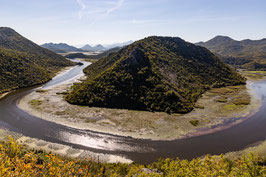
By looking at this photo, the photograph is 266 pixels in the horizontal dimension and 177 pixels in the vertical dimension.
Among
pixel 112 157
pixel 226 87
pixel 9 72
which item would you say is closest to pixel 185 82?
pixel 226 87

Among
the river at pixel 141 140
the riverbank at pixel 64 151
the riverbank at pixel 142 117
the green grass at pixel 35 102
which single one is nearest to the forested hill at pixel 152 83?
the riverbank at pixel 142 117

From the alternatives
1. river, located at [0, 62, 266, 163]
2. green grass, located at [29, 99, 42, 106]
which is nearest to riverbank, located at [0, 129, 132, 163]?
river, located at [0, 62, 266, 163]

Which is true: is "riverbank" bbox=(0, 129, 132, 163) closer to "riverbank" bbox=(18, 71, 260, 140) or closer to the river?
the river

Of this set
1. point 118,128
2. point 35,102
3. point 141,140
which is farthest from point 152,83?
point 35,102

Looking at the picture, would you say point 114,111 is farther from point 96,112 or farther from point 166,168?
point 166,168

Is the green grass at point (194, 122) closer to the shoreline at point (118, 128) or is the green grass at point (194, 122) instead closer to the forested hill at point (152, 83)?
the shoreline at point (118, 128)

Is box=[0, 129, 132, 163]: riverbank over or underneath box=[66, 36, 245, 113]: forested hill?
underneath

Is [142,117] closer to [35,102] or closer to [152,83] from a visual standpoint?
[152,83]
